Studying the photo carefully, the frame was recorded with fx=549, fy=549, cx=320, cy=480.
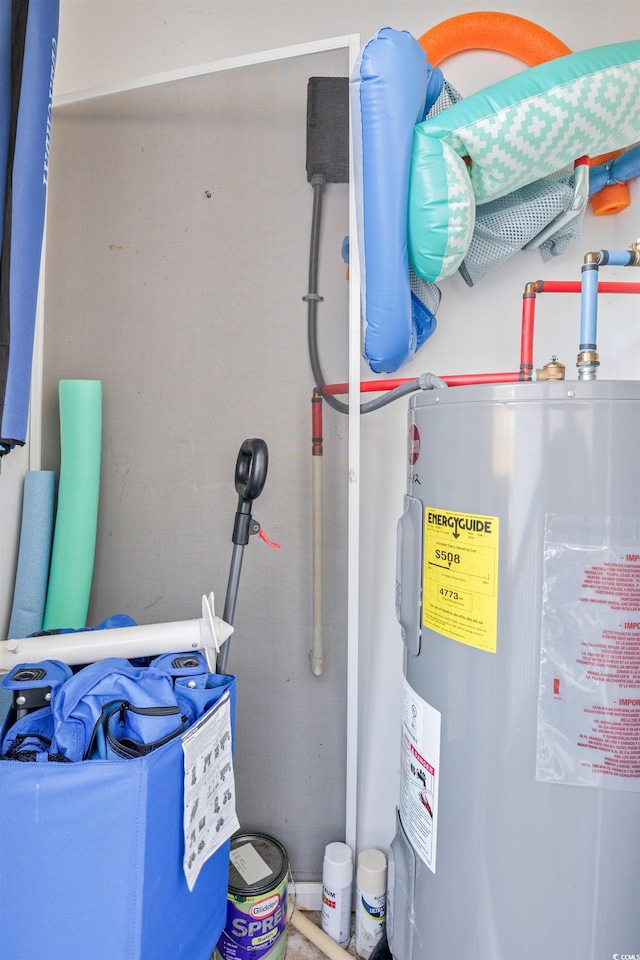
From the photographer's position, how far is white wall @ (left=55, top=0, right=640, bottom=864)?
1.46 metres

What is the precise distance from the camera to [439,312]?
1.49 meters

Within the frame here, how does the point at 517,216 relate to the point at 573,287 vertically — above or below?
above

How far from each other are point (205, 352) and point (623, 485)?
37.8 inches

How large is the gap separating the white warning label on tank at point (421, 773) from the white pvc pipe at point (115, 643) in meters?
0.38

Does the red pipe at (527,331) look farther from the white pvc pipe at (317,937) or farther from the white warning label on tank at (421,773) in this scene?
the white pvc pipe at (317,937)

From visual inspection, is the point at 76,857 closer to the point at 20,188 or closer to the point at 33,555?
the point at 33,555

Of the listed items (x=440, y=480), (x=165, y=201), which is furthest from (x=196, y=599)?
(x=165, y=201)

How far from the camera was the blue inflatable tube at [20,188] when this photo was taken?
3.66 ft

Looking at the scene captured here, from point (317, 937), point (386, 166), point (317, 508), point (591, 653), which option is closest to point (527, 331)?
point (386, 166)

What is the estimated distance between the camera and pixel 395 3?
1.47m

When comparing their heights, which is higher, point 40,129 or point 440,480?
point 40,129

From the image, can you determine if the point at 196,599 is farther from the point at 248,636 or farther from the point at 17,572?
the point at 17,572

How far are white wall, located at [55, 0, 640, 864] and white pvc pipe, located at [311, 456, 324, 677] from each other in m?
0.24

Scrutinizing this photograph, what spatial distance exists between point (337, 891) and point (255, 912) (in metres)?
0.20
